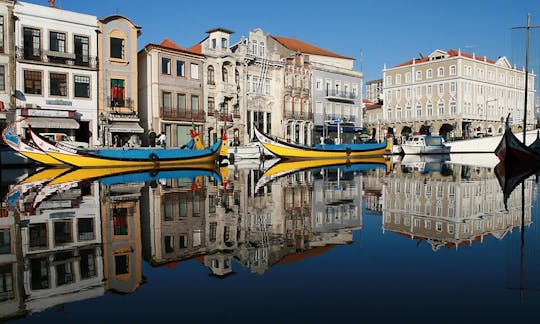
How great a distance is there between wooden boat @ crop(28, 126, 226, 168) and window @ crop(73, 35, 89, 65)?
1048 centimetres

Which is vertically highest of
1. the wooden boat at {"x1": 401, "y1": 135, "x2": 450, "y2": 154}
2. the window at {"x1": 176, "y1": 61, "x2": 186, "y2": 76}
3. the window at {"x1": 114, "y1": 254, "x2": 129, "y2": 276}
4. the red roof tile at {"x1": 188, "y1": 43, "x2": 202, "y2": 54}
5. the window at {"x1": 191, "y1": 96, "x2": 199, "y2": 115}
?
the red roof tile at {"x1": 188, "y1": 43, "x2": 202, "y2": 54}

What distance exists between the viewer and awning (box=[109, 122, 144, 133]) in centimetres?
3138

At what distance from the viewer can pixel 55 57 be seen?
96.6ft

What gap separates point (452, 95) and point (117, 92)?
2096 inches

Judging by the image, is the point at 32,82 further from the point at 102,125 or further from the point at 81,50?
the point at 102,125

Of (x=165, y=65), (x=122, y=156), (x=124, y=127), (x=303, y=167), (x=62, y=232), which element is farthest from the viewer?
(x=165, y=65)

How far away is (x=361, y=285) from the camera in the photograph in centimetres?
431

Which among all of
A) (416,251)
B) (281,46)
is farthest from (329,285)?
(281,46)

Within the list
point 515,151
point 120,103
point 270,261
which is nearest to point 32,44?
point 120,103

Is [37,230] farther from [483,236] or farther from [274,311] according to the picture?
[483,236]

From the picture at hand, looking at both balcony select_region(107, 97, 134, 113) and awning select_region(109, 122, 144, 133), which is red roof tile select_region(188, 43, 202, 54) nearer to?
balcony select_region(107, 97, 134, 113)

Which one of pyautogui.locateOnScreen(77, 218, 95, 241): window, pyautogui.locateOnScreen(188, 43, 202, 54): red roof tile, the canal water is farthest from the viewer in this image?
pyautogui.locateOnScreen(188, 43, 202, 54): red roof tile

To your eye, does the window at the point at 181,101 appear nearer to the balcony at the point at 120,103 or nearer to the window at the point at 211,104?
the window at the point at 211,104

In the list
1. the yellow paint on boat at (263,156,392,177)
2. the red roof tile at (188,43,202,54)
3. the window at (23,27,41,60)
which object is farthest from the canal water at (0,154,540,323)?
the red roof tile at (188,43,202,54)
